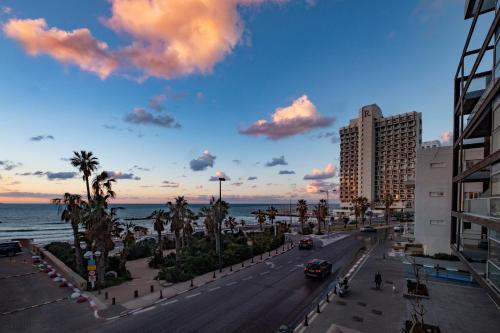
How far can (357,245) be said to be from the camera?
42.6m

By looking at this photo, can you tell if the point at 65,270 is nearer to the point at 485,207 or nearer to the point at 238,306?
the point at 238,306

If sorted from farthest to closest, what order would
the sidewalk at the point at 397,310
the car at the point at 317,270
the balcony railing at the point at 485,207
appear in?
1. the car at the point at 317,270
2. the sidewalk at the point at 397,310
3. the balcony railing at the point at 485,207

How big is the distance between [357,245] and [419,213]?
1268 cm

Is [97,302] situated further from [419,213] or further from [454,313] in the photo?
[419,213]

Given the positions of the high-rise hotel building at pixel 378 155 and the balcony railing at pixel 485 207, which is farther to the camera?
the high-rise hotel building at pixel 378 155

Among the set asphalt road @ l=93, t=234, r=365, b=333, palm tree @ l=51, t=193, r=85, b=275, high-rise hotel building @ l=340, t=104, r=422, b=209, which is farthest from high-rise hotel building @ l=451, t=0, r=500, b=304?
high-rise hotel building @ l=340, t=104, r=422, b=209

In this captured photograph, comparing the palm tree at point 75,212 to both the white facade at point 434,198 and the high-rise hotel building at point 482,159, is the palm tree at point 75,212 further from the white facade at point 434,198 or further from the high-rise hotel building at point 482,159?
the white facade at point 434,198

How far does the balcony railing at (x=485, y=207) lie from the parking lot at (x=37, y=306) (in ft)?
71.8

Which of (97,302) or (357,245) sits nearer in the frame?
(97,302)

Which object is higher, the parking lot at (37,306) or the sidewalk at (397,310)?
the sidewalk at (397,310)

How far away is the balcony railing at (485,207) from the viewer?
11175mm

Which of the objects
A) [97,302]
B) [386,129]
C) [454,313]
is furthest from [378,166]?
[97,302]

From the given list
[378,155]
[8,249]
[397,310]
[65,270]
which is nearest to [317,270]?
[397,310]

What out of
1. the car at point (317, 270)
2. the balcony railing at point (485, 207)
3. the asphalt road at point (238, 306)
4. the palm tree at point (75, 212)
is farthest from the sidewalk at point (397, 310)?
the palm tree at point (75, 212)
